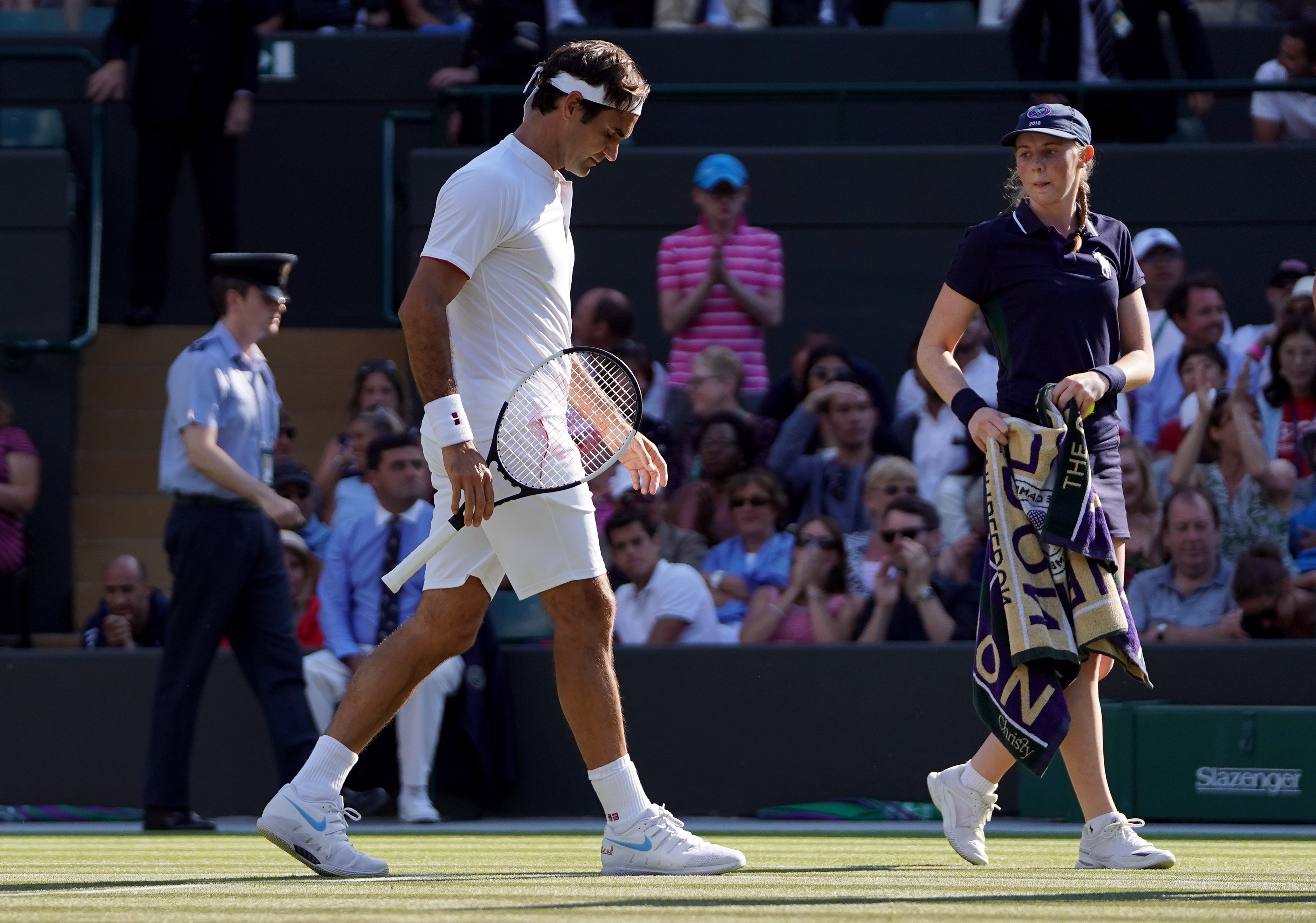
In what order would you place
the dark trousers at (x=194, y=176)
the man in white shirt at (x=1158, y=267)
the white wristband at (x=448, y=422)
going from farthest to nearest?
the dark trousers at (x=194, y=176)
the man in white shirt at (x=1158, y=267)
the white wristband at (x=448, y=422)

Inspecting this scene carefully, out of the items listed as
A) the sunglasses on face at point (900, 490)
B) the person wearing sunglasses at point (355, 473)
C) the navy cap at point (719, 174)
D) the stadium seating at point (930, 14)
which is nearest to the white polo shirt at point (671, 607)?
the sunglasses on face at point (900, 490)

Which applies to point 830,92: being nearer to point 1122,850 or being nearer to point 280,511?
Result: point 280,511

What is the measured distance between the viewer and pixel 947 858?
595 centimetres

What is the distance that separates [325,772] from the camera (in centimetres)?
506

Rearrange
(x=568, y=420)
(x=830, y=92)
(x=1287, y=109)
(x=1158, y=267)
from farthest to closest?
(x=1287, y=109) < (x=830, y=92) < (x=1158, y=267) < (x=568, y=420)

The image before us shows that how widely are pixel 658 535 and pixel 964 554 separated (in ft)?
4.48

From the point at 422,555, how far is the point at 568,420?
536 mm

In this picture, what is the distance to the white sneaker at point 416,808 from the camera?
8516mm

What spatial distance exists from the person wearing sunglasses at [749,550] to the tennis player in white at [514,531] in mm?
3983

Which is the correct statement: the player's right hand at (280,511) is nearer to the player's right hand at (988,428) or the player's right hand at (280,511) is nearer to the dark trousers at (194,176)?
the player's right hand at (988,428)

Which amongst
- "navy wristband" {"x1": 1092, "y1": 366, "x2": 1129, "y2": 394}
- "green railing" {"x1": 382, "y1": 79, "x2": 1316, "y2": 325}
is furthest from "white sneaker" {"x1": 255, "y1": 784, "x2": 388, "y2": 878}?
"green railing" {"x1": 382, "y1": 79, "x2": 1316, "y2": 325}

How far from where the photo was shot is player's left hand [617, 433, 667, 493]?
5410 millimetres

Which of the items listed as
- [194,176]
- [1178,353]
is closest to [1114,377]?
[1178,353]

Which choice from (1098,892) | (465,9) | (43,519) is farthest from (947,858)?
(465,9)
